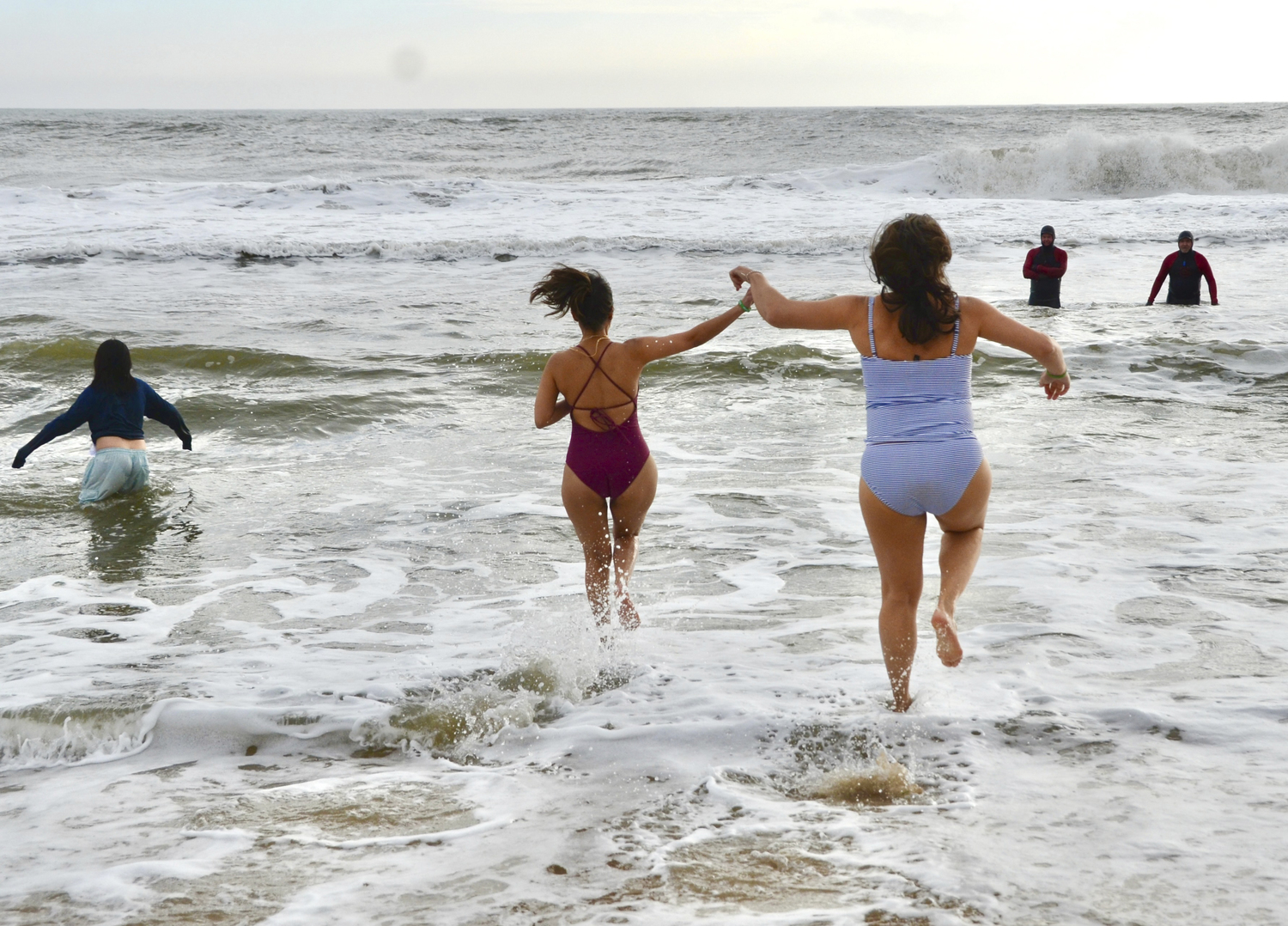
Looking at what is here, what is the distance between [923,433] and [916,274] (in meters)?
0.52

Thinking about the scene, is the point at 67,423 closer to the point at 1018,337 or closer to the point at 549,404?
the point at 549,404

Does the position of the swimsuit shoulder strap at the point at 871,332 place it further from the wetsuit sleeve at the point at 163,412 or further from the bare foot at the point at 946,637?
the wetsuit sleeve at the point at 163,412

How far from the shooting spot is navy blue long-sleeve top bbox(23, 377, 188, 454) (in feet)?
24.4

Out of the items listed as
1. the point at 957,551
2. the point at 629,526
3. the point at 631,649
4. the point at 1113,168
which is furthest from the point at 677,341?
the point at 1113,168

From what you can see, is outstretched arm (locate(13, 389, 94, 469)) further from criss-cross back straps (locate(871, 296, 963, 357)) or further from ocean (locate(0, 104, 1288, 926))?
criss-cross back straps (locate(871, 296, 963, 357))

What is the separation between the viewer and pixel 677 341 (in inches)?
181

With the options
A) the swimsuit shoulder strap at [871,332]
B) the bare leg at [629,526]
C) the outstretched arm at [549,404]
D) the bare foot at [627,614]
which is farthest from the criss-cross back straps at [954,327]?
the bare foot at [627,614]

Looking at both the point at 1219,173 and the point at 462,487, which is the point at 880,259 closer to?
the point at 462,487

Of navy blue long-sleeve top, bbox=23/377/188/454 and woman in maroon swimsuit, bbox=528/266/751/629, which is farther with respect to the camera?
navy blue long-sleeve top, bbox=23/377/188/454

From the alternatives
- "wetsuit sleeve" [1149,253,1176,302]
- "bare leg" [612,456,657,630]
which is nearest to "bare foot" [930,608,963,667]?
"bare leg" [612,456,657,630]

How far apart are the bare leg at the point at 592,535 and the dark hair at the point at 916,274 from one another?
1.76 metres

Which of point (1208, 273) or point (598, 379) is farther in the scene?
point (1208, 273)

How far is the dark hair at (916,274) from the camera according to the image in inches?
136

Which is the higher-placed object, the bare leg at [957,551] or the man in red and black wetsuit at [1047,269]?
the man in red and black wetsuit at [1047,269]
